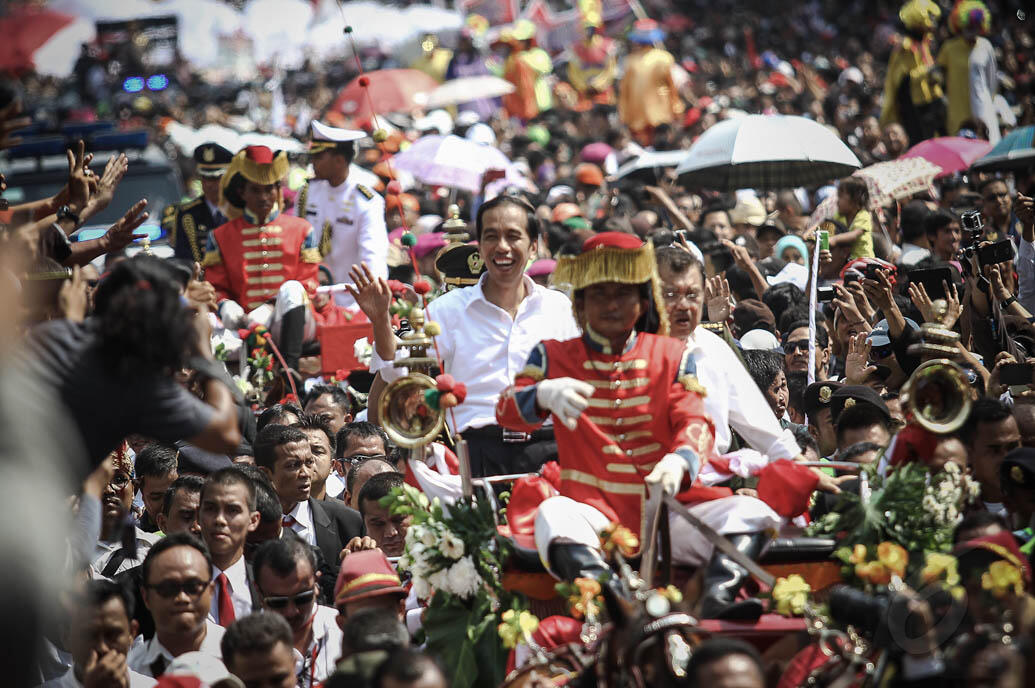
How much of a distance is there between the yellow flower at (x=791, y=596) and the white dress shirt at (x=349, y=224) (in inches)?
256

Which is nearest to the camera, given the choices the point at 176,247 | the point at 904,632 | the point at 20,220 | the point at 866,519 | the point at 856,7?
the point at 904,632

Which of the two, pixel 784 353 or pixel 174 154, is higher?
pixel 174 154

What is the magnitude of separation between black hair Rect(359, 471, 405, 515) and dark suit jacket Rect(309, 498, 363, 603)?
0.83ft

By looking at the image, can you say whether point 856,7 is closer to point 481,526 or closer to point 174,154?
point 174,154

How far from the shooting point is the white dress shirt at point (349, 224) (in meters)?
11.0

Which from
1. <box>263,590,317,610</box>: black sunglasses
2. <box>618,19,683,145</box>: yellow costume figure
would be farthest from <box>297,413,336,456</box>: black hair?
<box>618,19,683,145</box>: yellow costume figure

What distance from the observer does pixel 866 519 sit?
502 centimetres

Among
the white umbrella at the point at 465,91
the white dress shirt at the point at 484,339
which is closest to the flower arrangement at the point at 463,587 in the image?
the white dress shirt at the point at 484,339

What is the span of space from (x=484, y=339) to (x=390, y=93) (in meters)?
12.3

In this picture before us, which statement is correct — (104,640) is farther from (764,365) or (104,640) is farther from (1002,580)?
(764,365)

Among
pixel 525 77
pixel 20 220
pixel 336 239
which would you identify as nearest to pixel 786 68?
pixel 525 77

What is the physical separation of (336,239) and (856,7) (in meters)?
18.8

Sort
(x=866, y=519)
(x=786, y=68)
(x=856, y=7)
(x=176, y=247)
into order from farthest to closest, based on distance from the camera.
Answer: (x=856, y=7) < (x=786, y=68) < (x=176, y=247) < (x=866, y=519)

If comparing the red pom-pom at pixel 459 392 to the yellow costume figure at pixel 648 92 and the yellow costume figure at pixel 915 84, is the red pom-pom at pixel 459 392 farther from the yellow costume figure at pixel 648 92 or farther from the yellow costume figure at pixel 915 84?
the yellow costume figure at pixel 648 92
